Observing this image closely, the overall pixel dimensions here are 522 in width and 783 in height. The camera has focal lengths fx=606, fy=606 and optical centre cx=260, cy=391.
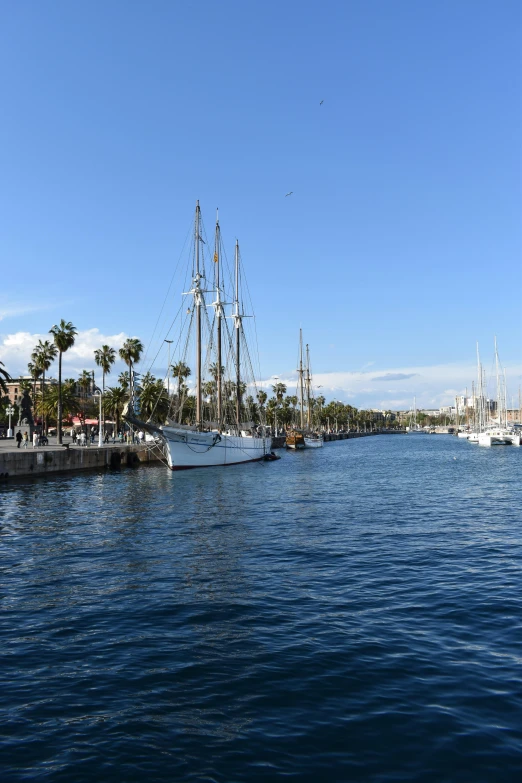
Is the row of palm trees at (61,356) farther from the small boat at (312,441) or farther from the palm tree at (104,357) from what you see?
the small boat at (312,441)

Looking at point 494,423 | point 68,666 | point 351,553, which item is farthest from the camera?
point 494,423

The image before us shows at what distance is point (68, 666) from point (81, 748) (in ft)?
9.02

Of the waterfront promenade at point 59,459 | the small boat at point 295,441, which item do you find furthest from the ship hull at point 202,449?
the small boat at point 295,441

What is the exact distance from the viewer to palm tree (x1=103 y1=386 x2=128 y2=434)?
3661 inches

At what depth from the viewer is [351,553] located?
19078 millimetres

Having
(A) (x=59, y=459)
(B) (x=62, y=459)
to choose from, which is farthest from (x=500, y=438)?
A: (A) (x=59, y=459)

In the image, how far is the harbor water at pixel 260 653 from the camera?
7.34 meters

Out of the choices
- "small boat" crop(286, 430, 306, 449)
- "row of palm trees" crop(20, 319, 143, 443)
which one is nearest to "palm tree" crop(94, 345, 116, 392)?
"row of palm trees" crop(20, 319, 143, 443)

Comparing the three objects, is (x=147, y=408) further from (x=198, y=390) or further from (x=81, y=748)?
(x=81, y=748)

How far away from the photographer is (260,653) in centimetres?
1061

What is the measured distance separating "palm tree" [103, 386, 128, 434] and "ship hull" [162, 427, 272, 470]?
96.8 ft

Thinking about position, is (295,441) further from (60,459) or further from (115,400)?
(60,459)

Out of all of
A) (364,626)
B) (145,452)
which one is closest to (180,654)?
(364,626)

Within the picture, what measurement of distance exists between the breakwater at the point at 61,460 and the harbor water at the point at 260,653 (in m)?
22.2
